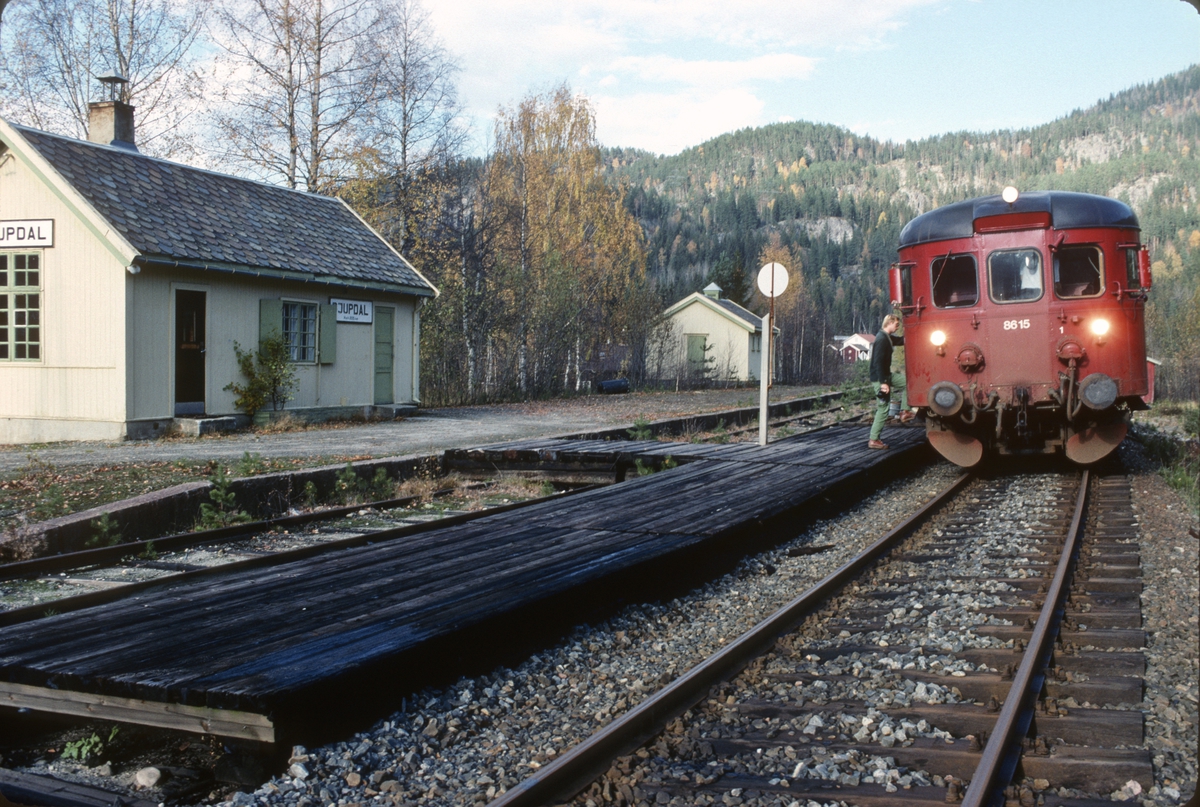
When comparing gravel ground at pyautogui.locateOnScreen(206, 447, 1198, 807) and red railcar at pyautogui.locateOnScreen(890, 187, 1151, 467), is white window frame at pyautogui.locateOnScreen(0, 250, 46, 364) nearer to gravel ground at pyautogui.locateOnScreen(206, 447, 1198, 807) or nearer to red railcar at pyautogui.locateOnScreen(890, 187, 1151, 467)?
red railcar at pyautogui.locateOnScreen(890, 187, 1151, 467)

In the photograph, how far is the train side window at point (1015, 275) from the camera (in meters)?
10.6

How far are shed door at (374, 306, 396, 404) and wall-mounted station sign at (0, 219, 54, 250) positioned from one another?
609 centimetres

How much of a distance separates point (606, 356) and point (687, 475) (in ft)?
89.3

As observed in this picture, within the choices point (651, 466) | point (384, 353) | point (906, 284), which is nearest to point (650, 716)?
point (651, 466)

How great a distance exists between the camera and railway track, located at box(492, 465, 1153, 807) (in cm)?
325

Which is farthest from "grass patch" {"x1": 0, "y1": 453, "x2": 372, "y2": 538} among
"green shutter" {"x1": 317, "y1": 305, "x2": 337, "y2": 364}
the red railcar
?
the red railcar

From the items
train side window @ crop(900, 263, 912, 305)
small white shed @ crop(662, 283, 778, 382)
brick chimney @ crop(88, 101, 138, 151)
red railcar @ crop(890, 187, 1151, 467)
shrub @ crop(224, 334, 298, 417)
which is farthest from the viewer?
small white shed @ crop(662, 283, 778, 382)

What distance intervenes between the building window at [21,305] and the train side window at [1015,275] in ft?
43.5

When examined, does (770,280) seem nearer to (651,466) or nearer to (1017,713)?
(651,466)

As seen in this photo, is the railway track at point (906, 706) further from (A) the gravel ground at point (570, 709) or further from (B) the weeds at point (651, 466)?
(B) the weeds at point (651, 466)

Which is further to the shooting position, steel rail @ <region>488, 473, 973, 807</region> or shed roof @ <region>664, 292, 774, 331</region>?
shed roof @ <region>664, 292, 774, 331</region>

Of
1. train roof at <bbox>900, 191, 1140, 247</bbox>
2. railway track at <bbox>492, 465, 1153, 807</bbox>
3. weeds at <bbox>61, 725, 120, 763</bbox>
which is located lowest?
weeds at <bbox>61, 725, 120, 763</bbox>

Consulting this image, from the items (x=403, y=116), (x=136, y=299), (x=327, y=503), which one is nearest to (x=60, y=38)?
(x=403, y=116)

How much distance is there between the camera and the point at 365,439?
14.2 meters
